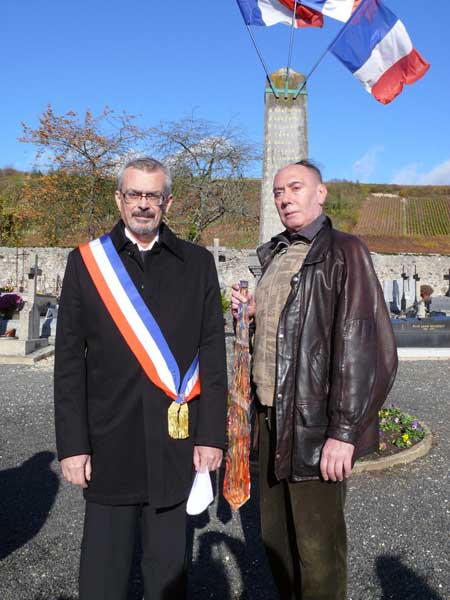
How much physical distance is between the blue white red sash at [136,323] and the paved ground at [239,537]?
4.11 feet

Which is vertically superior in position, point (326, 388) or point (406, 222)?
point (406, 222)

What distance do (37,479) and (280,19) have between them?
15.1ft

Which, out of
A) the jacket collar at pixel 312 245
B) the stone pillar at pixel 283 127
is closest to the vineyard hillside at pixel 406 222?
the stone pillar at pixel 283 127

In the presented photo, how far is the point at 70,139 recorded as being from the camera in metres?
25.6

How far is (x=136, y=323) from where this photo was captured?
2.04 metres

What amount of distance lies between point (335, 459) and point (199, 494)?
1.69 ft

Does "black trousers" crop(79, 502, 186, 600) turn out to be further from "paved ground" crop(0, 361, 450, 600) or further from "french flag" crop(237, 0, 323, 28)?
"french flag" crop(237, 0, 323, 28)

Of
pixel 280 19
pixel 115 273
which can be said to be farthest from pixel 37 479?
pixel 280 19

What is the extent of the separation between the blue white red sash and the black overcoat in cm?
2

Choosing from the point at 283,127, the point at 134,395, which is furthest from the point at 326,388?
the point at 283,127

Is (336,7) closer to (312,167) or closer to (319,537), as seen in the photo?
(312,167)

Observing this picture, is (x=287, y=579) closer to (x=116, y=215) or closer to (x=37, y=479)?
(x=37, y=479)

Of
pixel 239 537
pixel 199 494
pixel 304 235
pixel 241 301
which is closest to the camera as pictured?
pixel 199 494

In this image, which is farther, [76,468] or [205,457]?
[205,457]
